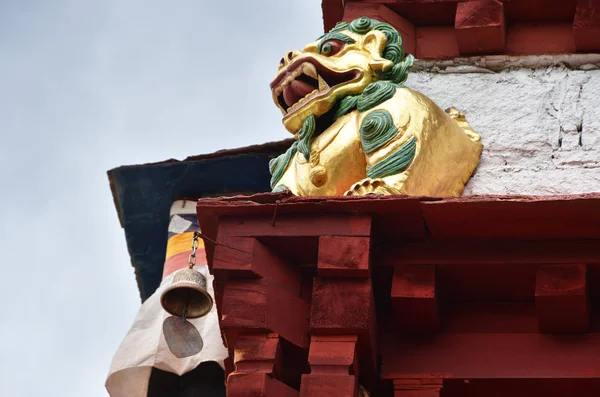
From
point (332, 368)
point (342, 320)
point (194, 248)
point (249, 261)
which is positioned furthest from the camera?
point (194, 248)

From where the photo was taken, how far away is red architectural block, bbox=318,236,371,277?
6496mm

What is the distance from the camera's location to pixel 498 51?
8.58 meters

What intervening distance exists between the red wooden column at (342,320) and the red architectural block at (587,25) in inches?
96.6

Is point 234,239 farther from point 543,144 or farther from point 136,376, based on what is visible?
point 136,376

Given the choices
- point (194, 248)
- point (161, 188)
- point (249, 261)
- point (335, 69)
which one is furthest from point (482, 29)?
point (161, 188)

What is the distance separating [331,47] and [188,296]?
134 cm

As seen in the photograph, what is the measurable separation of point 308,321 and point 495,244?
77cm

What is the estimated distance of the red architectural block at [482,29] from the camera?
8586mm

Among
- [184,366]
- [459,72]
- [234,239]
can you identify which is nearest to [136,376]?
[184,366]

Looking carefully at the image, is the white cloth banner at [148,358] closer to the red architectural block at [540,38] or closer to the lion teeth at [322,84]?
the lion teeth at [322,84]

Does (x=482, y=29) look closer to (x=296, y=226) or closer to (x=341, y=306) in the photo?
(x=296, y=226)

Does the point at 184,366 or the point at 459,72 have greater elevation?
the point at 459,72

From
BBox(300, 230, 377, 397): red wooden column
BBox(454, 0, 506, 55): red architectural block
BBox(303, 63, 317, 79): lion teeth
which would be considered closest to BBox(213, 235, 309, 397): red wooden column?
BBox(300, 230, 377, 397): red wooden column

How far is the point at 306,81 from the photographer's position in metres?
7.84
